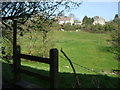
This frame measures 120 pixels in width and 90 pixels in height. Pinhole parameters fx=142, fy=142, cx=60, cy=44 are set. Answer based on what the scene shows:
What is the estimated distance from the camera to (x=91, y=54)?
15039mm

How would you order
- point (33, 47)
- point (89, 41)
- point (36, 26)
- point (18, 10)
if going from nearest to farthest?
point (18, 10)
point (36, 26)
point (33, 47)
point (89, 41)

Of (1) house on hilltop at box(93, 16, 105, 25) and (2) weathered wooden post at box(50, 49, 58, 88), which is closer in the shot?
(2) weathered wooden post at box(50, 49, 58, 88)

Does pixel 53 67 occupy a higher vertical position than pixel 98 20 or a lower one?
lower

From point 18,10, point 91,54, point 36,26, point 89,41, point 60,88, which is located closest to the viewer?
point 60,88

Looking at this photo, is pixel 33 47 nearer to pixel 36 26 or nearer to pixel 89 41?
pixel 36 26

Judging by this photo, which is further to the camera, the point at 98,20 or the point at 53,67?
the point at 98,20

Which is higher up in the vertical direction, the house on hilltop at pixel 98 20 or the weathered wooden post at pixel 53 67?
the house on hilltop at pixel 98 20

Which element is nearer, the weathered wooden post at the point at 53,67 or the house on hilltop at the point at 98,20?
the weathered wooden post at the point at 53,67

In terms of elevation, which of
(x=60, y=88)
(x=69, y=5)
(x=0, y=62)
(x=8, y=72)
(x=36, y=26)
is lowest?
(x=60, y=88)

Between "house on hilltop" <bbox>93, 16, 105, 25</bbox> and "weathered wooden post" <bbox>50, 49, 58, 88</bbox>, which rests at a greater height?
"house on hilltop" <bbox>93, 16, 105, 25</bbox>

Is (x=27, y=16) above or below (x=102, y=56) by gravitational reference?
above

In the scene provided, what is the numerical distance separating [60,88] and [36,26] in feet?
5.15

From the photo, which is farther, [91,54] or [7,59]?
[91,54]

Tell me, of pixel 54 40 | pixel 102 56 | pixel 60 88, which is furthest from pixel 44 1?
pixel 102 56
